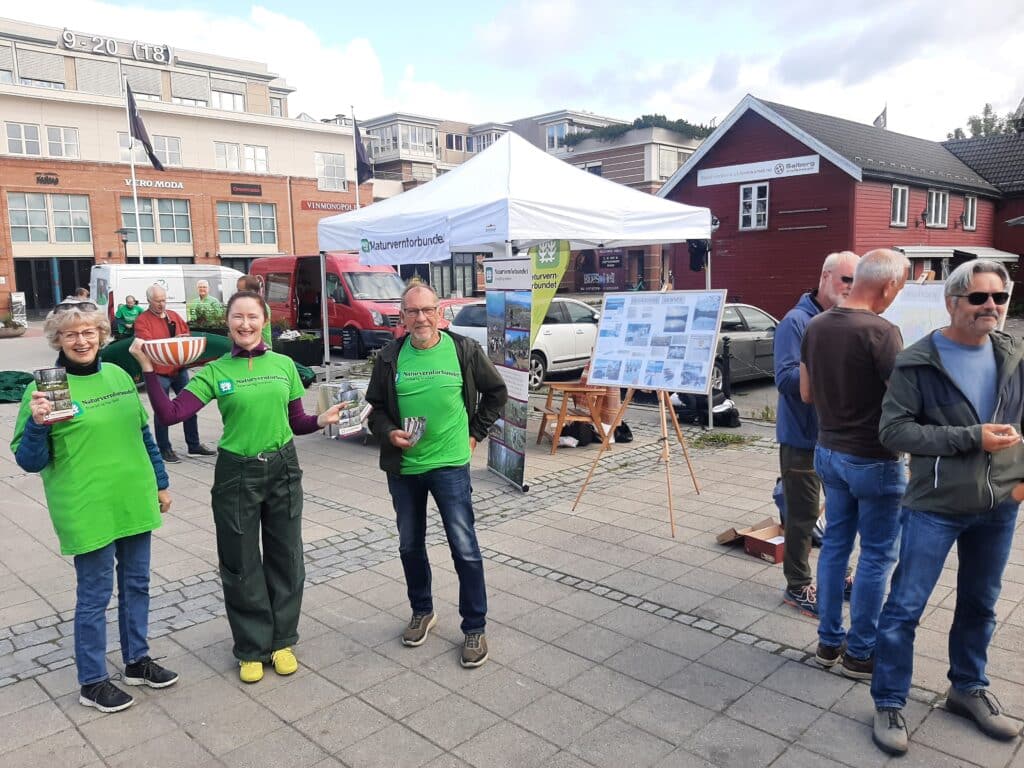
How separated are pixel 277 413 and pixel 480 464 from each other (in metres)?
4.48

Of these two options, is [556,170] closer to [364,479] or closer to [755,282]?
[364,479]

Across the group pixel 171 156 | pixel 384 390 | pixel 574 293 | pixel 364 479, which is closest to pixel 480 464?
pixel 364 479

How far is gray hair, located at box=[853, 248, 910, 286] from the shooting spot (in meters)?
3.24

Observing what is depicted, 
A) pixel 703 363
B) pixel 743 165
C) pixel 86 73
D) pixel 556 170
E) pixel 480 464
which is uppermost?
pixel 86 73

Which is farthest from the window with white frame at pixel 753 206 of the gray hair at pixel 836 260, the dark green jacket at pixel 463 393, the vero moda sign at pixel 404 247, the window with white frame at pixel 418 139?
the window with white frame at pixel 418 139

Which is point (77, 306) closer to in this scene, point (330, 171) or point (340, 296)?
point (340, 296)

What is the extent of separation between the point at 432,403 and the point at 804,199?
76.0 ft

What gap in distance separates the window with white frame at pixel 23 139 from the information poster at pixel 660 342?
40721 mm

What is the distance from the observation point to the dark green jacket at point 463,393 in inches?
144

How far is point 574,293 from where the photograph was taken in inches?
1591

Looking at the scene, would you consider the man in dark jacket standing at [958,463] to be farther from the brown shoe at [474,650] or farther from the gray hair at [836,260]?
the brown shoe at [474,650]

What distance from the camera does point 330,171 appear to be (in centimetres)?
4909

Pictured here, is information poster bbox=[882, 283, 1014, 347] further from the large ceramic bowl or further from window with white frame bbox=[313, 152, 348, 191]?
window with white frame bbox=[313, 152, 348, 191]

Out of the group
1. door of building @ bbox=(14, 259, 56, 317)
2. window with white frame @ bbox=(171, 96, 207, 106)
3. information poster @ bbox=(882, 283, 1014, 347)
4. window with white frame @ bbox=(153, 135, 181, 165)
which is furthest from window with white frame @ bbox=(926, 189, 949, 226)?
window with white frame @ bbox=(171, 96, 207, 106)
